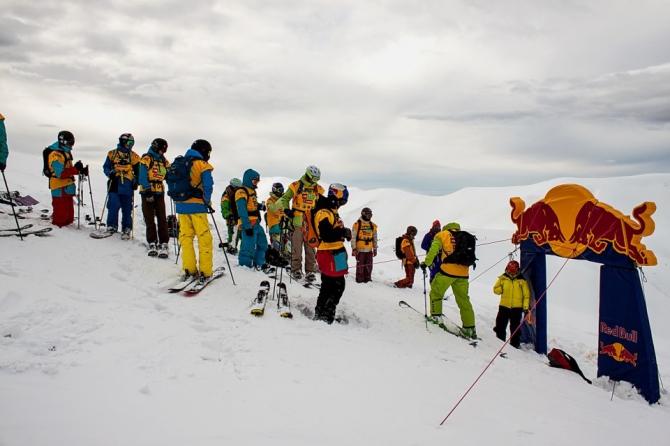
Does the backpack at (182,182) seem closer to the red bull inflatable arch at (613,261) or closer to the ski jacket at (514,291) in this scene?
the ski jacket at (514,291)

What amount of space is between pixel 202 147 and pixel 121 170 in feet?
9.73

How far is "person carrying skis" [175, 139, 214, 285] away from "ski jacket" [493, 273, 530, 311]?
556cm

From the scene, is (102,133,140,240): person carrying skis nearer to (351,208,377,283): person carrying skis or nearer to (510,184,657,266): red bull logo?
(351,208,377,283): person carrying skis

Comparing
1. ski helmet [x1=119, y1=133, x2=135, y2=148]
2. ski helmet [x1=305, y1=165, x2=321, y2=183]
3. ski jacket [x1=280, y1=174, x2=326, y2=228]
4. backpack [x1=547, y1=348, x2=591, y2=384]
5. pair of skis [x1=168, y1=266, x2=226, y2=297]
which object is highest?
ski helmet [x1=119, y1=133, x2=135, y2=148]

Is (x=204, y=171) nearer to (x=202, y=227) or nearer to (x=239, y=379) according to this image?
(x=202, y=227)

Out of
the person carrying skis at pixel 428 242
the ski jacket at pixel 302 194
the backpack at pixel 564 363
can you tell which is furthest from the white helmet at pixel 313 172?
the backpack at pixel 564 363

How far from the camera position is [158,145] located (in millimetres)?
7688

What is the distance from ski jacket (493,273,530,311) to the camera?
739cm

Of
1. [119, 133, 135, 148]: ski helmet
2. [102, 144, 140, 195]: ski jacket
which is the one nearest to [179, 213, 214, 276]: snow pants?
[102, 144, 140, 195]: ski jacket

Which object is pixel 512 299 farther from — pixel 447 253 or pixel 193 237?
pixel 193 237

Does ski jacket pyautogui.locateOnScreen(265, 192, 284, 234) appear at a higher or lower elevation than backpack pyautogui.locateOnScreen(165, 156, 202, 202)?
lower

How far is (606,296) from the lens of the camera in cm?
623

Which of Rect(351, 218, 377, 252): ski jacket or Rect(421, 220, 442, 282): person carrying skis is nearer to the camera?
Rect(421, 220, 442, 282): person carrying skis

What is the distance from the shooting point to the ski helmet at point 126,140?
8.06 metres
